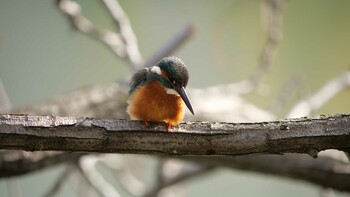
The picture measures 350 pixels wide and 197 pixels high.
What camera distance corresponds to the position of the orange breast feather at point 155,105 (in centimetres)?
190

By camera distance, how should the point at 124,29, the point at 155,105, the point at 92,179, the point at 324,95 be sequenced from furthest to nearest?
1. the point at 324,95
2. the point at 92,179
3. the point at 124,29
4. the point at 155,105

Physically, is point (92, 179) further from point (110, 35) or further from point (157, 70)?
point (157, 70)

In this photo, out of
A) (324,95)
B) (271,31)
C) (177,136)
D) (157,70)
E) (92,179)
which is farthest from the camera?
(324,95)

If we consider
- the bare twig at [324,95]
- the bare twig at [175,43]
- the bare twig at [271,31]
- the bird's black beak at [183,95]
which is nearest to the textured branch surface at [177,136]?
the bird's black beak at [183,95]

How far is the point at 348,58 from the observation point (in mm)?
4457

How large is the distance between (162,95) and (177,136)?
36 cm

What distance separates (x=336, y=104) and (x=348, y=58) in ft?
1.41

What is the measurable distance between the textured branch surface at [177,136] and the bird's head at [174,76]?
0.33m

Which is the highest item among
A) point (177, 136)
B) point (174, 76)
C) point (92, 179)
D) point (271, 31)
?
point (271, 31)

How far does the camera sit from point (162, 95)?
2.01 m

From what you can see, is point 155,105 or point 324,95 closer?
point 155,105

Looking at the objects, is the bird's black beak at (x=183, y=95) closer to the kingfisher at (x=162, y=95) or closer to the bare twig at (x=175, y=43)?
the kingfisher at (x=162, y=95)

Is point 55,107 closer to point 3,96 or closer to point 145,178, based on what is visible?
point 3,96

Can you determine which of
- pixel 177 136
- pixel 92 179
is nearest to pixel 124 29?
pixel 92 179
